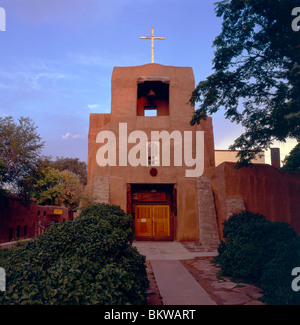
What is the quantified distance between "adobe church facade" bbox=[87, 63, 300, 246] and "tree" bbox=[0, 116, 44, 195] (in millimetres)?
5459

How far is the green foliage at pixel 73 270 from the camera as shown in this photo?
10.8 feet

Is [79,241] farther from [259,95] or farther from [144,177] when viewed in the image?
[144,177]

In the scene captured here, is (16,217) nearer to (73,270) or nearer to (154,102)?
(154,102)

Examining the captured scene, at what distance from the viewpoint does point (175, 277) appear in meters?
8.16

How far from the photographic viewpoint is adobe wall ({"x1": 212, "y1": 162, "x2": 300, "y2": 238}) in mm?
14023

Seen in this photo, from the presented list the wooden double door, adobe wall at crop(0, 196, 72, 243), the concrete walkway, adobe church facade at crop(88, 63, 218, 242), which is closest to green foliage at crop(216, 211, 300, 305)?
the concrete walkway

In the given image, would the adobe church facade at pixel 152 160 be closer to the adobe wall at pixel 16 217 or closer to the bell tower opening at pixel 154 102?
the bell tower opening at pixel 154 102

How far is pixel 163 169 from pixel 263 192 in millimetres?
5685

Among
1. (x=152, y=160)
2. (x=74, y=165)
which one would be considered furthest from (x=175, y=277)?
(x=74, y=165)

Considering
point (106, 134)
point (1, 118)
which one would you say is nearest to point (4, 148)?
point (1, 118)

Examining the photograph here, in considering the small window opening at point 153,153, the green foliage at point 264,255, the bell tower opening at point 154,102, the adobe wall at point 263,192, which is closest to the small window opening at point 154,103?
the bell tower opening at point 154,102

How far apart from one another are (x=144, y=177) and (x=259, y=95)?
26.6 feet

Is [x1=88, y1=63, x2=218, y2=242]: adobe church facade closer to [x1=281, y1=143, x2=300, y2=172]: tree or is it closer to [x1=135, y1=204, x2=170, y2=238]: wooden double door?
[x1=135, y1=204, x2=170, y2=238]: wooden double door

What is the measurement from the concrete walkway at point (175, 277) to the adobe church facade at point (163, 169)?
2.90 metres
